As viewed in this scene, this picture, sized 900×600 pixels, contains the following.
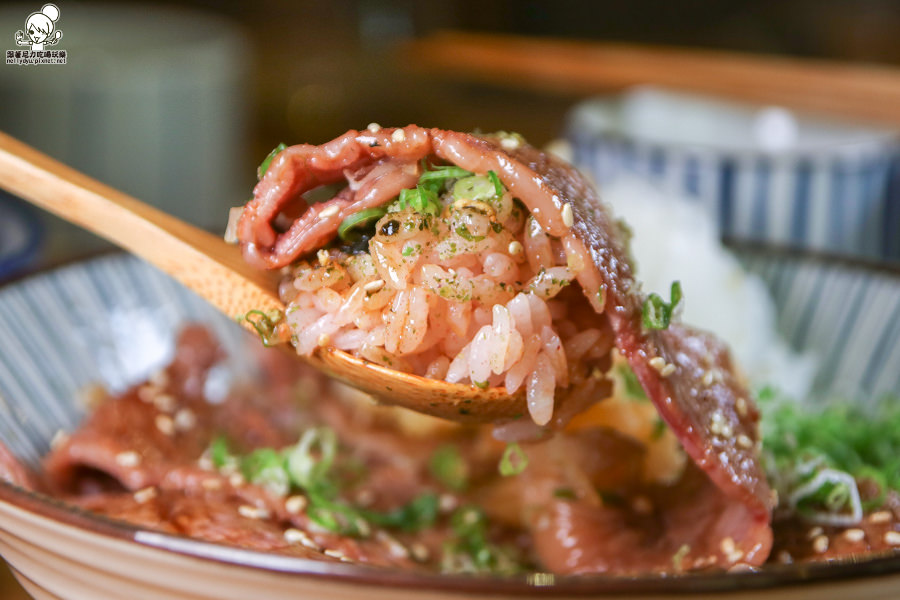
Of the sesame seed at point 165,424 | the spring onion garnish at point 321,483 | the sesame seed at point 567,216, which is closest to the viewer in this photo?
the sesame seed at point 567,216

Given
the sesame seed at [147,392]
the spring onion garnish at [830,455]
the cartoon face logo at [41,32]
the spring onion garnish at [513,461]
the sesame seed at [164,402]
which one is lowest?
the sesame seed at [164,402]

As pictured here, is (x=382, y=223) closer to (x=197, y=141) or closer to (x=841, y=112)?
(x=841, y=112)

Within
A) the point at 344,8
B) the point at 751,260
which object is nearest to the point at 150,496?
the point at 751,260

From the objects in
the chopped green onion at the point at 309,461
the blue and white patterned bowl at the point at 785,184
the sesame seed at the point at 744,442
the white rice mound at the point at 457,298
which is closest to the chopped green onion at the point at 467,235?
the white rice mound at the point at 457,298

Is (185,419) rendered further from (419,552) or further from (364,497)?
(419,552)

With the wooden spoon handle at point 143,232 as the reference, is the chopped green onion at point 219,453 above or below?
below

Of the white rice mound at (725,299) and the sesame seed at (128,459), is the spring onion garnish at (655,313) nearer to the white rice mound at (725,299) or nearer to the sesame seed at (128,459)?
the white rice mound at (725,299)

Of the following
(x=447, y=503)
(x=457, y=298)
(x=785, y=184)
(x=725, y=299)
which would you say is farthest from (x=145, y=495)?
(x=785, y=184)
